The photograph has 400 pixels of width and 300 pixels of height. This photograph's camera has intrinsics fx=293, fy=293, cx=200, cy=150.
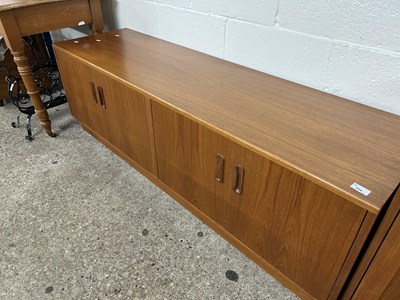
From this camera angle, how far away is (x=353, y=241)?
0.80m

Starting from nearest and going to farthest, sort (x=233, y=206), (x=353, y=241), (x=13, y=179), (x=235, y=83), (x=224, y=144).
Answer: (x=353, y=241) < (x=224, y=144) < (x=233, y=206) < (x=235, y=83) < (x=13, y=179)

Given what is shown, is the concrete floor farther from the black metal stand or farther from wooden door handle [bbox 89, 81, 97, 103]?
the black metal stand

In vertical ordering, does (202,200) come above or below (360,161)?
below

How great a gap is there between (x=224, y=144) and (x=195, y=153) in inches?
7.4

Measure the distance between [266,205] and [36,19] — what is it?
1.59 metres

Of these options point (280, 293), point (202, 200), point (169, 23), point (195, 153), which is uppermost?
point (169, 23)

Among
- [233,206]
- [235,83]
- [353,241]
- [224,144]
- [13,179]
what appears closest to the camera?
[353,241]

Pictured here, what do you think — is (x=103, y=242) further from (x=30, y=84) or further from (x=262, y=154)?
(x=30, y=84)

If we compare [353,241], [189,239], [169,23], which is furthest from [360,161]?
[169,23]

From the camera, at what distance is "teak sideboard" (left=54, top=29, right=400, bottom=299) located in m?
0.81

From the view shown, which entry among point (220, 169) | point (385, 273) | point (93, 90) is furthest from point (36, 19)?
point (385, 273)

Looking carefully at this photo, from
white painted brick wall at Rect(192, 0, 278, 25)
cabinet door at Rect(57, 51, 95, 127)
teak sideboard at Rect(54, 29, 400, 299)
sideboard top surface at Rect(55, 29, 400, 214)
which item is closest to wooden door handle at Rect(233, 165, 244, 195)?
teak sideboard at Rect(54, 29, 400, 299)

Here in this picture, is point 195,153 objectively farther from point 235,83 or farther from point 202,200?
point 235,83

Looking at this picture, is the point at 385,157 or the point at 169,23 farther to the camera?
the point at 169,23
